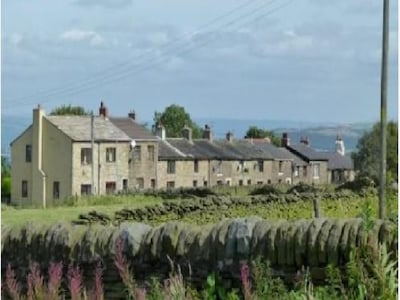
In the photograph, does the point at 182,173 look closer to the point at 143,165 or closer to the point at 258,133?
the point at 143,165

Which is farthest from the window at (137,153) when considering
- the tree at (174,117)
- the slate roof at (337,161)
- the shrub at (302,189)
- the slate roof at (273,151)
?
the tree at (174,117)

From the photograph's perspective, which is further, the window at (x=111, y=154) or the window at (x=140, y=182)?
the window at (x=140, y=182)

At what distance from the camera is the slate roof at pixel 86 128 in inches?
2489

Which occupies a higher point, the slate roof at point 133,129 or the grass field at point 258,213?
the slate roof at point 133,129

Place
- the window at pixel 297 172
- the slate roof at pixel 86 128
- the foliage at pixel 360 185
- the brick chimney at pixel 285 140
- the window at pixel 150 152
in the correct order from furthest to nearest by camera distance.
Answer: the brick chimney at pixel 285 140, the window at pixel 297 172, the window at pixel 150 152, the slate roof at pixel 86 128, the foliage at pixel 360 185

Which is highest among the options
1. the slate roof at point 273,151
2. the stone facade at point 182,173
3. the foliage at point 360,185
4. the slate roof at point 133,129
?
the slate roof at point 133,129

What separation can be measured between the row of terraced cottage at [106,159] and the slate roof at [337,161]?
592 inches

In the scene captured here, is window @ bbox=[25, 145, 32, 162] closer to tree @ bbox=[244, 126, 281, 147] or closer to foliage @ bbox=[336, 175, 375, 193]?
foliage @ bbox=[336, 175, 375, 193]

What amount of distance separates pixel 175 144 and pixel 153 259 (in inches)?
2598

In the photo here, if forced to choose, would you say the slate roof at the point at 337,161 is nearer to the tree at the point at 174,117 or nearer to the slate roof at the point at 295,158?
the slate roof at the point at 295,158

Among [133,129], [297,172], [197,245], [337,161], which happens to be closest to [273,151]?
[297,172]

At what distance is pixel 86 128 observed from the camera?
210 feet

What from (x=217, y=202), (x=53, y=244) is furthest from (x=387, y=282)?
(x=217, y=202)

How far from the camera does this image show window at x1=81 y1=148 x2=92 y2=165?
208 feet
